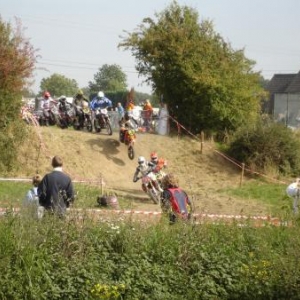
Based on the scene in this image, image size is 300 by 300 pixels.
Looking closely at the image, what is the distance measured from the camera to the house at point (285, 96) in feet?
192

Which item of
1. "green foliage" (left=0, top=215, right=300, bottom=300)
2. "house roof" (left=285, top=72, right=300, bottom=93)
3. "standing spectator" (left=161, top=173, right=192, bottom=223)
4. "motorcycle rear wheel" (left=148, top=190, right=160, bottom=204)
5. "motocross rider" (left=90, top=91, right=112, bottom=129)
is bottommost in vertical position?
"motorcycle rear wheel" (left=148, top=190, right=160, bottom=204)

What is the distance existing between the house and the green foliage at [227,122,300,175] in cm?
2555

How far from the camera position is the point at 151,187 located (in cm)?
1786

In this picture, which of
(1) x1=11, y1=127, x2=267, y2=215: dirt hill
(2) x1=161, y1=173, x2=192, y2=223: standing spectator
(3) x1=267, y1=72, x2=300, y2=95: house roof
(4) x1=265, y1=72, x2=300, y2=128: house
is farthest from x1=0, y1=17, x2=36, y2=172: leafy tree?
(3) x1=267, y1=72, x2=300, y2=95: house roof

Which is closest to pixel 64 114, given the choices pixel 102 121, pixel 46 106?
pixel 46 106

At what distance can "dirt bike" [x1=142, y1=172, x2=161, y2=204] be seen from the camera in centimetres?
1776

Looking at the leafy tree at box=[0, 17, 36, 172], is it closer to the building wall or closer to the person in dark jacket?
the person in dark jacket

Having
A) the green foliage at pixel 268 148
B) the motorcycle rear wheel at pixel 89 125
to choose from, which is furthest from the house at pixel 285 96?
the motorcycle rear wheel at pixel 89 125

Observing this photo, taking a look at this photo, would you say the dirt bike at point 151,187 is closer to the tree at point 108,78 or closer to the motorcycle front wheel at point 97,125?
the motorcycle front wheel at point 97,125

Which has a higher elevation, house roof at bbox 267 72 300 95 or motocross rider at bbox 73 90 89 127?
house roof at bbox 267 72 300 95

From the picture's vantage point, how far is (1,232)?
265 inches

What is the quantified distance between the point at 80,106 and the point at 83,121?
2.10ft

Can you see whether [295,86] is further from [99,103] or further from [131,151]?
[131,151]

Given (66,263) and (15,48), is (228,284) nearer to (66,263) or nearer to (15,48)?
(66,263)
